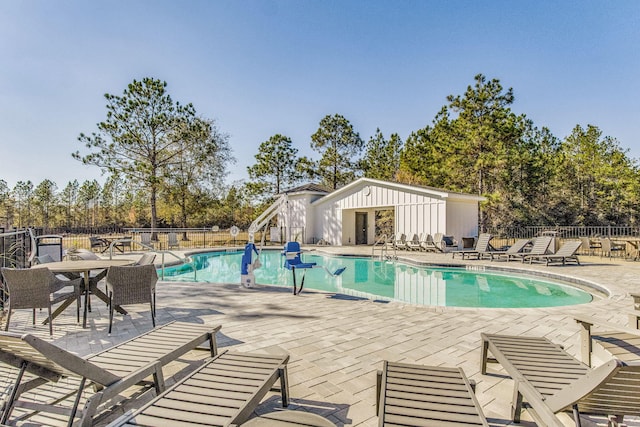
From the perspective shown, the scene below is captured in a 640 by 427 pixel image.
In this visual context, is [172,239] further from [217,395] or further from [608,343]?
[608,343]

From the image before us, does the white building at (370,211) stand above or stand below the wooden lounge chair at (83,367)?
above

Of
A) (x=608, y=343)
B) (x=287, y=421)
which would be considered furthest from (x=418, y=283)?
(x=287, y=421)

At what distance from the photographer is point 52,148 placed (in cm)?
2155

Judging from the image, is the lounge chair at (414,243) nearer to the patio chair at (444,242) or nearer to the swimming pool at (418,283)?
the patio chair at (444,242)

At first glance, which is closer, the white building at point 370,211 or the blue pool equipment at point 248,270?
the blue pool equipment at point 248,270

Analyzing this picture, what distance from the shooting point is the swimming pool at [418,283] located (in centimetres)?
765

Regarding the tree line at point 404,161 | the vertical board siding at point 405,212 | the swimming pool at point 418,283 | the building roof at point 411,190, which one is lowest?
the swimming pool at point 418,283

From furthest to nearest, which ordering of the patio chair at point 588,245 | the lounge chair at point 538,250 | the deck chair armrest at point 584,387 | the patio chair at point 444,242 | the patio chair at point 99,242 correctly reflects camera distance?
1. the patio chair at point 99,242
2. the patio chair at point 444,242
3. the patio chair at point 588,245
4. the lounge chair at point 538,250
5. the deck chair armrest at point 584,387

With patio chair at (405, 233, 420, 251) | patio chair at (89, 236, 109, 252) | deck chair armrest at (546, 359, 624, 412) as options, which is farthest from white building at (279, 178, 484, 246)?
deck chair armrest at (546, 359, 624, 412)

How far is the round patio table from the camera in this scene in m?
1.58

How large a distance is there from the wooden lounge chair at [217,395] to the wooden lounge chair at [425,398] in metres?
0.68

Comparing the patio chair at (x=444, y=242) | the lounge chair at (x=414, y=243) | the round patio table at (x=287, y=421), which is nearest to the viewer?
the round patio table at (x=287, y=421)

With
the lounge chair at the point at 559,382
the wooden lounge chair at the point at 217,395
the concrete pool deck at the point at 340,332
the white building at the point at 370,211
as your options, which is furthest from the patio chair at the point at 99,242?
the lounge chair at the point at 559,382

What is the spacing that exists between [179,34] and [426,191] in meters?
11.4
